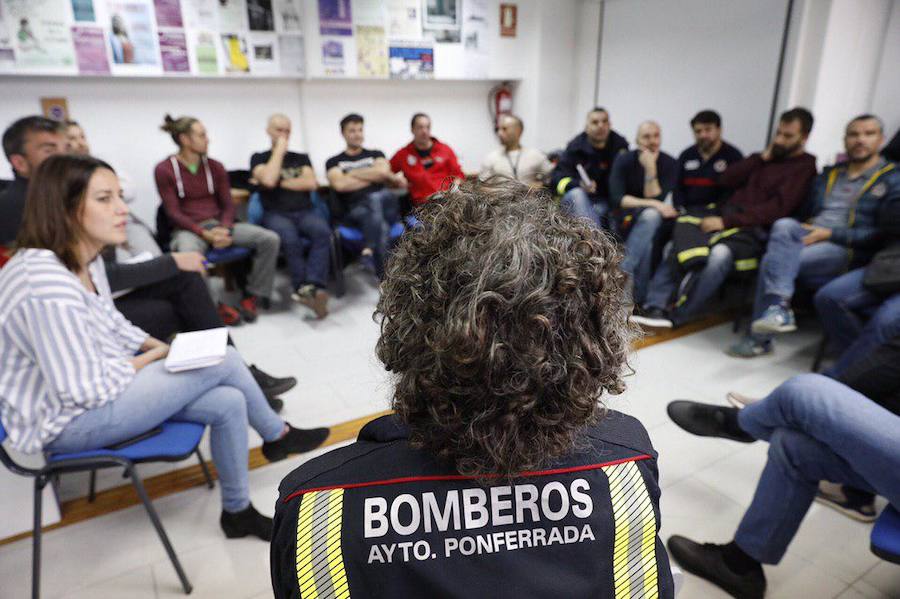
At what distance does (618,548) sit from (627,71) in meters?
5.23

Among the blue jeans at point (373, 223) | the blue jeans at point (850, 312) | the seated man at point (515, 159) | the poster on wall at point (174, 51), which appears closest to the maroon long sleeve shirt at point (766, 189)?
the blue jeans at point (850, 312)

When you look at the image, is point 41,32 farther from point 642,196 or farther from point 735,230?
point 735,230

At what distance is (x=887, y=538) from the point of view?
1176mm

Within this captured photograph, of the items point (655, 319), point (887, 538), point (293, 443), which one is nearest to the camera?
point (887, 538)

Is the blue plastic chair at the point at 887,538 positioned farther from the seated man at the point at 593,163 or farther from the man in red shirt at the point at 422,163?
the man in red shirt at the point at 422,163

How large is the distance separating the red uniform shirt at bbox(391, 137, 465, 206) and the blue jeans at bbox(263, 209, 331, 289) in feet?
2.72

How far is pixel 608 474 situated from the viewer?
724mm

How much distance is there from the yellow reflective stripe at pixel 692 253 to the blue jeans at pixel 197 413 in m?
2.49

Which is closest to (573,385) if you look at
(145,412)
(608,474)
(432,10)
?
(608,474)

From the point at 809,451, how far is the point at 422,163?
3564mm

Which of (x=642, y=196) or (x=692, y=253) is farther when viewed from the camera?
(x=642, y=196)

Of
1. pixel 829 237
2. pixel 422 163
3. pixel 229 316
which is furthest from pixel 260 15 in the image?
pixel 829 237

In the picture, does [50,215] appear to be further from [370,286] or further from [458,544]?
[370,286]

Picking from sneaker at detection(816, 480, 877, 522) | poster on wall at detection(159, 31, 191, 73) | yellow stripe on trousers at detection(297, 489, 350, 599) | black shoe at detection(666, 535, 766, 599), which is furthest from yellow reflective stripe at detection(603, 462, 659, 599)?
poster on wall at detection(159, 31, 191, 73)
